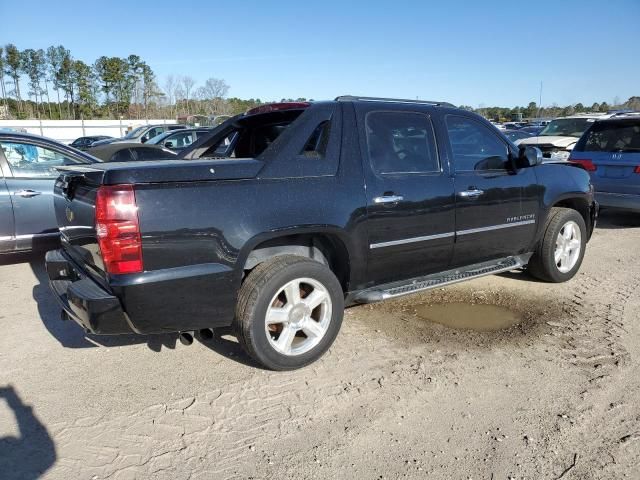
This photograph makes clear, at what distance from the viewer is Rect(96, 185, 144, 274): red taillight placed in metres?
2.91

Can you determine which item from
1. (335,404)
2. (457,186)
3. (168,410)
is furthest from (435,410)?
(457,186)

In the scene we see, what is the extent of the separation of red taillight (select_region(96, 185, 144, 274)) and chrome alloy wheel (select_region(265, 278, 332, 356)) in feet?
3.10

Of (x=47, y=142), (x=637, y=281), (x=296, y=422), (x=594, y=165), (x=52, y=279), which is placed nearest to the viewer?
(x=296, y=422)

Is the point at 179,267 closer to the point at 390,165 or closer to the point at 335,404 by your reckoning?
the point at 335,404

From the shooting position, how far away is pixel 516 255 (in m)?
5.09

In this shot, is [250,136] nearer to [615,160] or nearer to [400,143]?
[400,143]

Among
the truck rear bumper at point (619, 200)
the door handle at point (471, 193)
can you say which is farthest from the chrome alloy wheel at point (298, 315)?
the truck rear bumper at point (619, 200)

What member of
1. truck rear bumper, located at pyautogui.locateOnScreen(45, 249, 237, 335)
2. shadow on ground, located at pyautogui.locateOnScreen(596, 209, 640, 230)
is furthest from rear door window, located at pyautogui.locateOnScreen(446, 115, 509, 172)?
shadow on ground, located at pyautogui.locateOnScreen(596, 209, 640, 230)

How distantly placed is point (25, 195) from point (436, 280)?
4608mm

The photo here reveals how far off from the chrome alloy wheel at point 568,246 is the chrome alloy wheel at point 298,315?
9.86 feet

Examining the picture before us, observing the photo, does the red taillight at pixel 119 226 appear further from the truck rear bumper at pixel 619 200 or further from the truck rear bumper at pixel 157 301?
the truck rear bumper at pixel 619 200

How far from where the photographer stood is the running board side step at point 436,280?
3.96 metres

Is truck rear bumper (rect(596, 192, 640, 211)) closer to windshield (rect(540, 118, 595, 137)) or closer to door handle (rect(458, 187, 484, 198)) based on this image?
door handle (rect(458, 187, 484, 198))

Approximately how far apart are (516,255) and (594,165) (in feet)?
14.7
